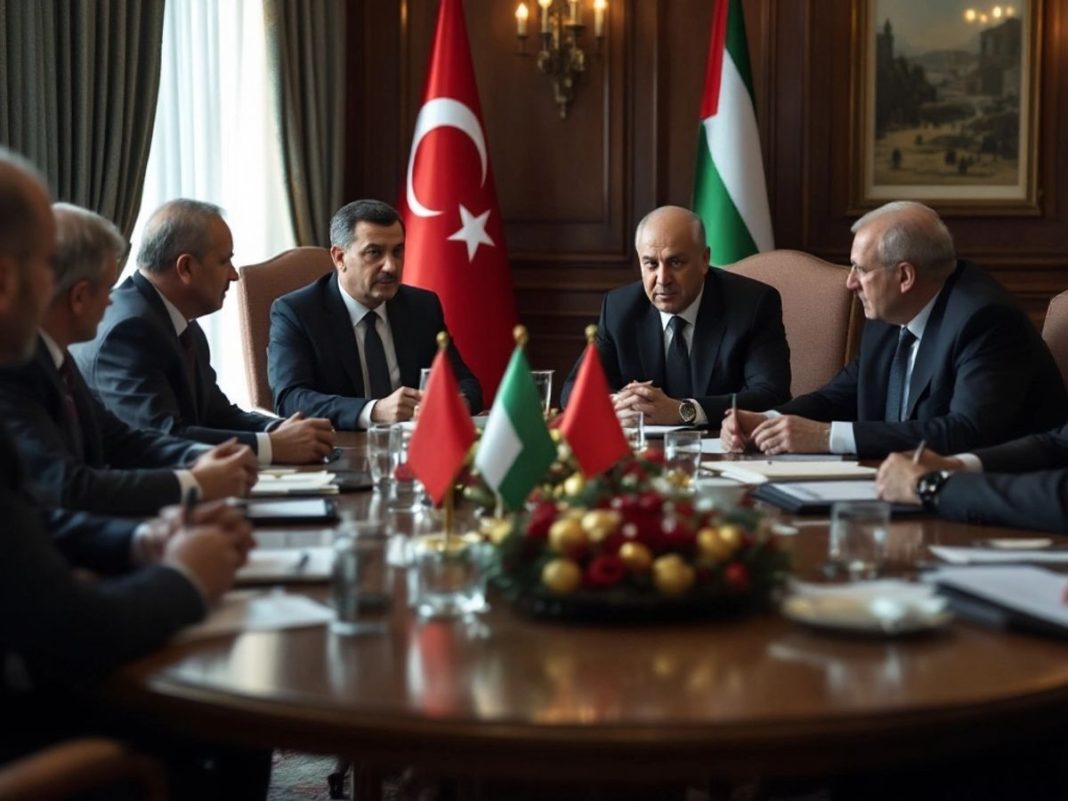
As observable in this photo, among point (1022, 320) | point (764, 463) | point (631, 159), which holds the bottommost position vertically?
point (764, 463)

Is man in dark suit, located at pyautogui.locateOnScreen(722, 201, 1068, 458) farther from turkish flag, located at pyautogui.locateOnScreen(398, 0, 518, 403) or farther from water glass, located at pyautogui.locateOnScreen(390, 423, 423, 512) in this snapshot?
turkish flag, located at pyautogui.locateOnScreen(398, 0, 518, 403)

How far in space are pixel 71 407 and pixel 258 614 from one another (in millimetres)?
1047

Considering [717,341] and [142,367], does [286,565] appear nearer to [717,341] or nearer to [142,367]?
[142,367]

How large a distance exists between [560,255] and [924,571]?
458 cm

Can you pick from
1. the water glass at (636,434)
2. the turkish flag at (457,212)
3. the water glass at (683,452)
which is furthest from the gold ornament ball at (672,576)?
the turkish flag at (457,212)

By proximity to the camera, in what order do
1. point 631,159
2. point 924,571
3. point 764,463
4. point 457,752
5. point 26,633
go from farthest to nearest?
1. point 631,159
2. point 764,463
3. point 924,571
4. point 26,633
5. point 457,752

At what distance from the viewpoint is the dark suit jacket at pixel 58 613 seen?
163 centimetres

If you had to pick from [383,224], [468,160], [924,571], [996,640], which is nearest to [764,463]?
[924,571]

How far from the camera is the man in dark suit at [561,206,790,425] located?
15.0 ft

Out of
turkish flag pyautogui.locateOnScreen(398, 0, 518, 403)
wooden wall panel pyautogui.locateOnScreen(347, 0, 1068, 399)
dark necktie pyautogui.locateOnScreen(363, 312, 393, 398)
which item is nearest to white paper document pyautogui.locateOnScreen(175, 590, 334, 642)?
dark necktie pyautogui.locateOnScreen(363, 312, 393, 398)

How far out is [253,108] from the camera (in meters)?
6.07

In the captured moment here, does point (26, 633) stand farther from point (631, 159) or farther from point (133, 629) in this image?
point (631, 159)

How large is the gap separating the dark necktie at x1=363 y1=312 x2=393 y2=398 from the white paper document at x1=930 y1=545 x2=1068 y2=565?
2648mm

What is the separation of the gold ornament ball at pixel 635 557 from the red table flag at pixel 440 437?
595mm
